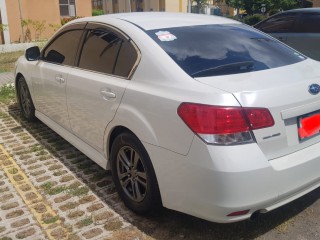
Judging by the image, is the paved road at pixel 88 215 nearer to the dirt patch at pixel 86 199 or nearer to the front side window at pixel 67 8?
the dirt patch at pixel 86 199

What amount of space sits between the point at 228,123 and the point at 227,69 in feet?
1.84

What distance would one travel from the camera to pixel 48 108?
4.60 metres

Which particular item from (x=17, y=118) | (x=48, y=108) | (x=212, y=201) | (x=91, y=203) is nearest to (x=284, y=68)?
(x=212, y=201)

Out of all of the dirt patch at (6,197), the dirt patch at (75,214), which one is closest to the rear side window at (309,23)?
the dirt patch at (75,214)

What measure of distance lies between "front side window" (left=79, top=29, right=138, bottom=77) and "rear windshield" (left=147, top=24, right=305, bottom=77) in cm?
27

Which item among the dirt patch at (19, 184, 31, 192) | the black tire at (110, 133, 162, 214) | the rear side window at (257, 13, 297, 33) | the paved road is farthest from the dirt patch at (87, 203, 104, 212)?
the rear side window at (257, 13, 297, 33)

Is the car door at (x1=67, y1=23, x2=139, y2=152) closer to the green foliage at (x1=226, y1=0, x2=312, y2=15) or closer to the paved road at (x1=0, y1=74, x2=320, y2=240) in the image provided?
the paved road at (x1=0, y1=74, x2=320, y2=240)

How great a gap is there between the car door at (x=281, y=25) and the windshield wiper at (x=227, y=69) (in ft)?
18.3

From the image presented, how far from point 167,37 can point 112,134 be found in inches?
37.7

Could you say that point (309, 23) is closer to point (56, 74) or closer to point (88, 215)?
point (56, 74)

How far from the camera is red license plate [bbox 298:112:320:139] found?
2587 millimetres

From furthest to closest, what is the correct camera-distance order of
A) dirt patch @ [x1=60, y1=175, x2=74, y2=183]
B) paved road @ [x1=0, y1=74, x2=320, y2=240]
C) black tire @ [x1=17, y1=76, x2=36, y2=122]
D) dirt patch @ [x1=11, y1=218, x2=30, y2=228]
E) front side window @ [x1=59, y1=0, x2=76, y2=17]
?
front side window @ [x1=59, y1=0, x2=76, y2=17]
black tire @ [x1=17, y1=76, x2=36, y2=122]
dirt patch @ [x1=60, y1=175, x2=74, y2=183]
dirt patch @ [x1=11, y1=218, x2=30, y2=228]
paved road @ [x1=0, y1=74, x2=320, y2=240]

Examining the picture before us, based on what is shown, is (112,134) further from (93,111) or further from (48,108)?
(48,108)

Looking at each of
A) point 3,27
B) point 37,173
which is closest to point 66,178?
point 37,173
